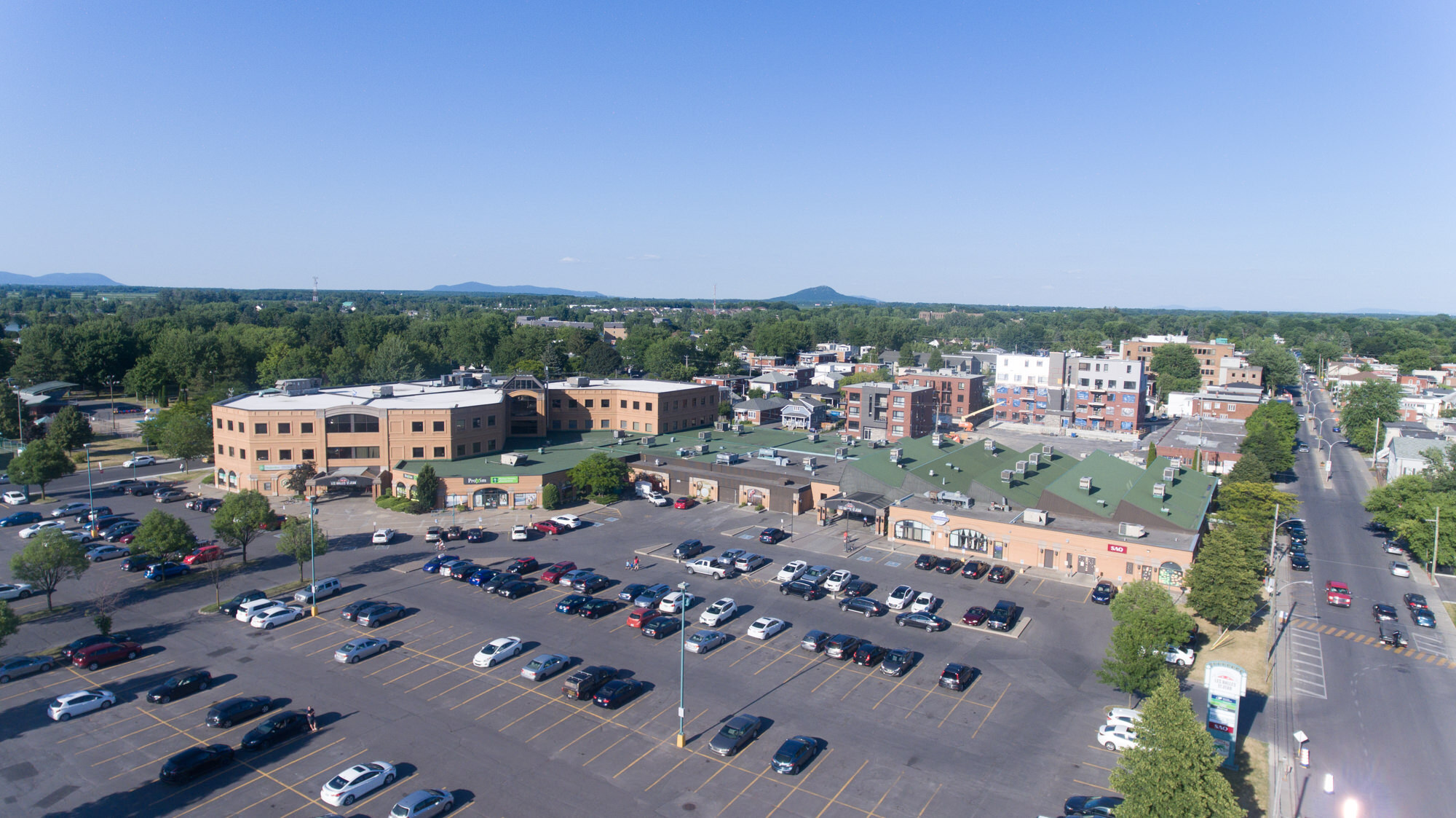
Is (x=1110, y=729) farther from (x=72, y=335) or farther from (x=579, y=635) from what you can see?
(x=72, y=335)

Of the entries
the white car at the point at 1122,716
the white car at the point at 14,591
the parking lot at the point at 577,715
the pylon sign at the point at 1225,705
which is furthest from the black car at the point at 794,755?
the white car at the point at 14,591

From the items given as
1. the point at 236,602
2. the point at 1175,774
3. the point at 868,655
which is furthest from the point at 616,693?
the point at 236,602

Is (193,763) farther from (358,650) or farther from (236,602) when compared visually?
(236,602)

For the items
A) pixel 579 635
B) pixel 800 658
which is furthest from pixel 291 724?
pixel 800 658

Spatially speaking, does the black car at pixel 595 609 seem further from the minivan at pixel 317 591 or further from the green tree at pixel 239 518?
the green tree at pixel 239 518

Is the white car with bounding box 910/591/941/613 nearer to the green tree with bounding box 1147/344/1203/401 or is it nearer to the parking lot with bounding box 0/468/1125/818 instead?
the parking lot with bounding box 0/468/1125/818

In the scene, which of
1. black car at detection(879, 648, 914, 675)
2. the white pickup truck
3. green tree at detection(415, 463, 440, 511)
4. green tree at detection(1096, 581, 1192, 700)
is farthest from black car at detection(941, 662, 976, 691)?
green tree at detection(415, 463, 440, 511)
